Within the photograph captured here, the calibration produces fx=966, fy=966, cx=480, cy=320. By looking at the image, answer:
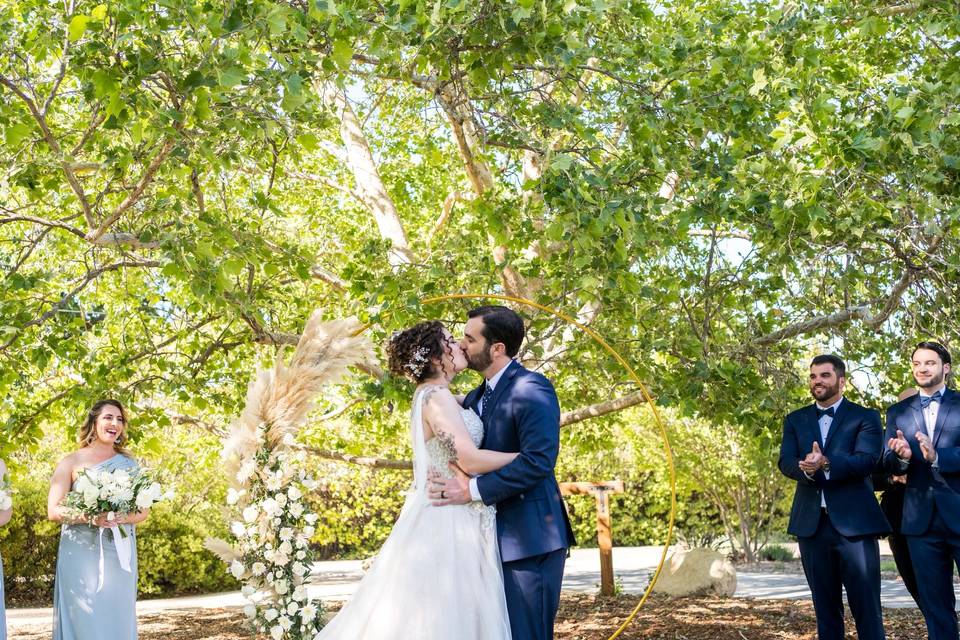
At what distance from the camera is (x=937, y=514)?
527cm

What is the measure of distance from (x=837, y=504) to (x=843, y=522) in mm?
101

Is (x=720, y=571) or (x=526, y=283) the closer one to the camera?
(x=526, y=283)

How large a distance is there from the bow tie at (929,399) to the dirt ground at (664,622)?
278cm

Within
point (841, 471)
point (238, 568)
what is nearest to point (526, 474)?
point (238, 568)

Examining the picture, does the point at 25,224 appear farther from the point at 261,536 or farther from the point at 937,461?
the point at 937,461

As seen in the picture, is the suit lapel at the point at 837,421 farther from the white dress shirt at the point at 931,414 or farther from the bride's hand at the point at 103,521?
the bride's hand at the point at 103,521

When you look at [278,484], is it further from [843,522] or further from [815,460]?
[843,522]

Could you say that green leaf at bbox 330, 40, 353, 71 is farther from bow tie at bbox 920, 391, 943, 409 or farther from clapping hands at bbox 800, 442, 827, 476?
bow tie at bbox 920, 391, 943, 409

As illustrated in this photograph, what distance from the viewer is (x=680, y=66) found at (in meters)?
7.06

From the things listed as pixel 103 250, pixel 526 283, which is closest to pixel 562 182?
pixel 526 283

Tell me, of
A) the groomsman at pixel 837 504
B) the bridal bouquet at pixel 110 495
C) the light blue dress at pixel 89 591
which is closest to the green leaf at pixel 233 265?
the bridal bouquet at pixel 110 495

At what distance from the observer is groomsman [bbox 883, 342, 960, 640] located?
17.2 feet

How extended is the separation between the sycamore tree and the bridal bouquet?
1203 mm

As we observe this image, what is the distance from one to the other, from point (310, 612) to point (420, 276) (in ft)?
10.7
